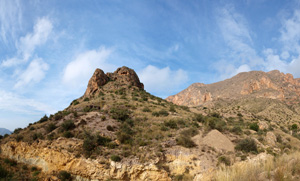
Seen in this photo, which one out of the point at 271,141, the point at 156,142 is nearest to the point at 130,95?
the point at 156,142

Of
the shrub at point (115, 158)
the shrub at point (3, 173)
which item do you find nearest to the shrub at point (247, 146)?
the shrub at point (115, 158)

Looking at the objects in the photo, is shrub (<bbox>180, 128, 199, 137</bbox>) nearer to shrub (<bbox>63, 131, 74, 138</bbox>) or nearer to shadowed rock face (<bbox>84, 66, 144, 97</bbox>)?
shrub (<bbox>63, 131, 74, 138</bbox>)

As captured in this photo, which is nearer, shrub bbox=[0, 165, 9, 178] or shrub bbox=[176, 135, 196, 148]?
shrub bbox=[0, 165, 9, 178]

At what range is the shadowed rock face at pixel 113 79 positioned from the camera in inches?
1449

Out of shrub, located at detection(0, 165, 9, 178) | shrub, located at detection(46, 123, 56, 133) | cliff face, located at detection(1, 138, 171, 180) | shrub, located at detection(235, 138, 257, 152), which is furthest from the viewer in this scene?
shrub, located at detection(46, 123, 56, 133)

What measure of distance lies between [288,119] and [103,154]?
198ft

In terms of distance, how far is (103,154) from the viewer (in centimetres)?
1458

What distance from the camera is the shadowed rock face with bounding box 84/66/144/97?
3681cm

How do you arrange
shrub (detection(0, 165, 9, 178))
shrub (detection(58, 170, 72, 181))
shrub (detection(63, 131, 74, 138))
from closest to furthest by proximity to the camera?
shrub (detection(58, 170, 72, 181))
shrub (detection(0, 165, 9, 178))
shrub (detection(63, 131, 74, 138))

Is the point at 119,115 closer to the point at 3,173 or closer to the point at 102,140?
A: the point at 102,140

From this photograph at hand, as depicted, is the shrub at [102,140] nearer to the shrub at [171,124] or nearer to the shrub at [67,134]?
the shrub at [67,134]

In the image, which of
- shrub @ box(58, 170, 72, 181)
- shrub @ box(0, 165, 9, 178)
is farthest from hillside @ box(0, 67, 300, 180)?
shrub @ box(0, 165, 9, 178)

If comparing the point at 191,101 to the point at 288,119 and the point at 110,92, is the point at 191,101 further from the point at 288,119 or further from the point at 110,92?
the point at 110,92

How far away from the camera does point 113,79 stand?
40969 millimetres
